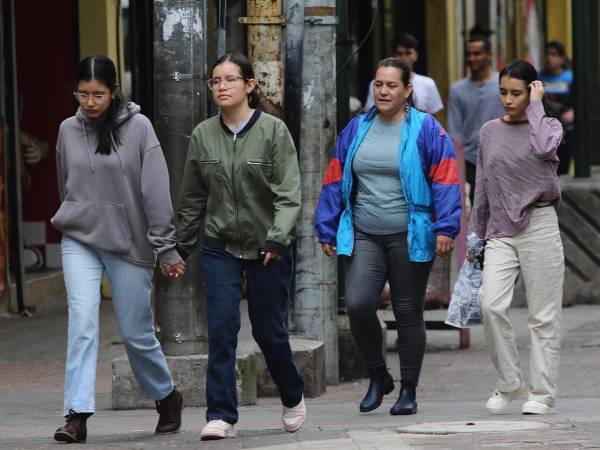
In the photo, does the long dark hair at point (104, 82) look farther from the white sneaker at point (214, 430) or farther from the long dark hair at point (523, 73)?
the long dark hair at point (523, 73)

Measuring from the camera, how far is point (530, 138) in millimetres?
8148

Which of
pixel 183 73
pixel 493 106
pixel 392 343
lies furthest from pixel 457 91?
pixel 183 73

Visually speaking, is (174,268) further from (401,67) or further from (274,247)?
(401,67)

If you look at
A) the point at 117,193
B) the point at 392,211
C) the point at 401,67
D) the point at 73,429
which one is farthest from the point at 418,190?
the point at 73,429

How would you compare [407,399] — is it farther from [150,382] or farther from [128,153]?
[128,153]

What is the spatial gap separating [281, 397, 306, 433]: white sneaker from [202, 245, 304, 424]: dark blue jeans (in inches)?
10.8

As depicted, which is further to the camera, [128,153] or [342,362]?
[342,362]

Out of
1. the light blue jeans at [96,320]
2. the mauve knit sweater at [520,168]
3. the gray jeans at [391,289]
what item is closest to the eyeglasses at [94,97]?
the light blue jeans at [96,320]

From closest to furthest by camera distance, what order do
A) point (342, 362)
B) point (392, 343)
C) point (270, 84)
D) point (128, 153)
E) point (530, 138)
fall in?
point (128, 153) → point (530, 138) → point (270, 84) → point (342, 362) → point (392, 343)

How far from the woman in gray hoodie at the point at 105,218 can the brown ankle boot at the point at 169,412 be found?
26cm

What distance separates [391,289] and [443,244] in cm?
40

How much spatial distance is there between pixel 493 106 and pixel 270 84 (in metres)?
3.71

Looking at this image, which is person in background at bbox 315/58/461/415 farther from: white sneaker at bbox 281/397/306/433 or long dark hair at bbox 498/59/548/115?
white sneaker at bbox 281/397/306/433

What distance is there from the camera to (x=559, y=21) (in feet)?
112
